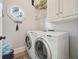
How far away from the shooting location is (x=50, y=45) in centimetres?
177

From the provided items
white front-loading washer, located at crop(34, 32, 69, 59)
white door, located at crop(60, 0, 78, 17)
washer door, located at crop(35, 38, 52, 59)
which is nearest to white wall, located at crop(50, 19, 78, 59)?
white front-loading washer, located at crop(34, 32, 69, 59)

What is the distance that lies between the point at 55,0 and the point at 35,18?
3.93ft

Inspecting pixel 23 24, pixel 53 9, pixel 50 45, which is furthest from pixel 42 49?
pixel 23 24

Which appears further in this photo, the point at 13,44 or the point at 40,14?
the point at 40,14

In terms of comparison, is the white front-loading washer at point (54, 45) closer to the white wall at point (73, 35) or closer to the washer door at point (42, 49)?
the washer door at point (42, 49)

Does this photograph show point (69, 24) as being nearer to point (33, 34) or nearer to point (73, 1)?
point (73, 1)

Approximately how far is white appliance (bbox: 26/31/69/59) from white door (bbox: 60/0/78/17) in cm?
38

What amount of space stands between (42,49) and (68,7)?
3.08 feet

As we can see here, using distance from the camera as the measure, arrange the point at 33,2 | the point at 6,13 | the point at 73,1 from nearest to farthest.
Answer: the point at 73,1
the point at 6,13
the point at 33,2

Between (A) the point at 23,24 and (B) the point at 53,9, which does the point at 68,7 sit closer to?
(B) the point at 53,9

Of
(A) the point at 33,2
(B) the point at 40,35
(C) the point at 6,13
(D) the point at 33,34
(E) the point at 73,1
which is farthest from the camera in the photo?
(A) the point at 33,2

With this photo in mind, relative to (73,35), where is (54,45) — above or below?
below

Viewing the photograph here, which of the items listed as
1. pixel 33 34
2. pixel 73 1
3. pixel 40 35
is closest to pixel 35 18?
pixel 33 34

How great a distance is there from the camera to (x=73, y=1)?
1.63m
